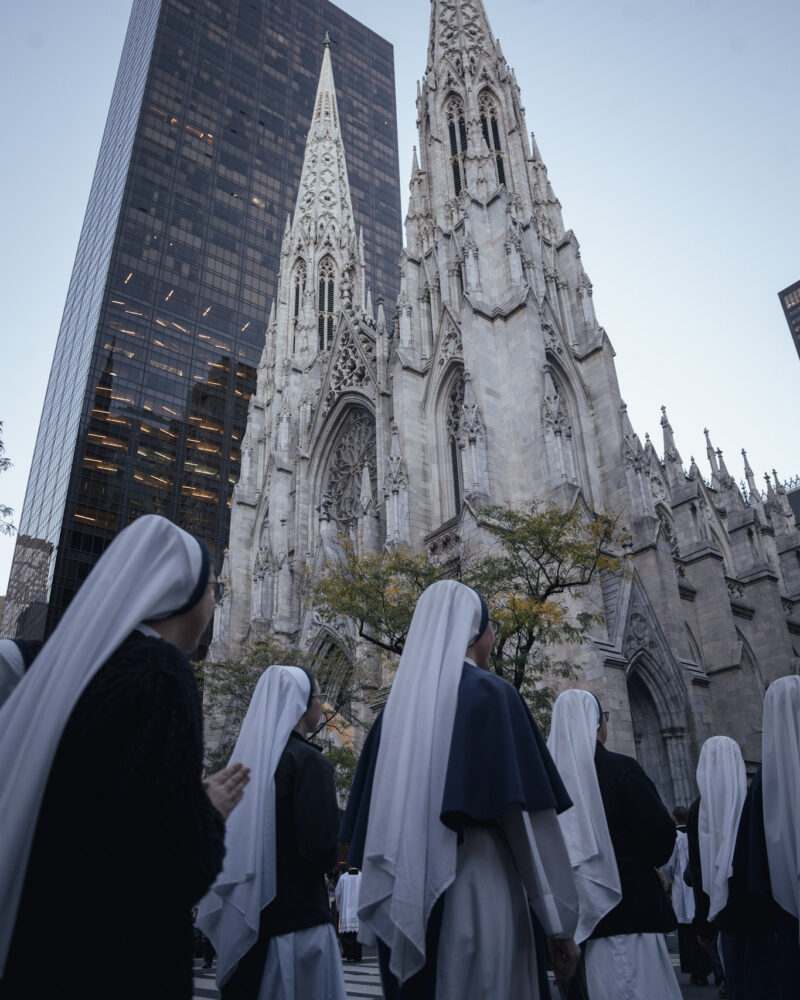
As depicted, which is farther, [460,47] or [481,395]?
[460,47]

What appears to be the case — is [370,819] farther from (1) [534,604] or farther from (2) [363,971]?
(1) [534,604]

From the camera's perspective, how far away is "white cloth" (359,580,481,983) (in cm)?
303

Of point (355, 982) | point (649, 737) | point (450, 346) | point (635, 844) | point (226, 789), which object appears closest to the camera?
point (226, 789)

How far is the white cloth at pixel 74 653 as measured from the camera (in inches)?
Result: 78.4

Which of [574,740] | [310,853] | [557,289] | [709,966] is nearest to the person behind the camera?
[310,853]

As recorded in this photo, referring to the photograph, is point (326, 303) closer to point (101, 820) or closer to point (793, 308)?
point (101, 820)

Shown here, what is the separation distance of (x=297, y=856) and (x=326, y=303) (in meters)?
39.9

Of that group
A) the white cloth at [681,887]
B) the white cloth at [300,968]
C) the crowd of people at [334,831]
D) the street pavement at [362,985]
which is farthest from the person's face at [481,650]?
the white cloth at [681,887]

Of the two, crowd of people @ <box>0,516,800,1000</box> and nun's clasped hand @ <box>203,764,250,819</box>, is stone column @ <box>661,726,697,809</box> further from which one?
nun's clasped hand @ <box>203,764,250,819</box>

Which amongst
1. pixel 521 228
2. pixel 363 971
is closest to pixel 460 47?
pixel 521 228

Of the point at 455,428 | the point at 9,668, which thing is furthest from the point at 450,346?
the point at 9,668

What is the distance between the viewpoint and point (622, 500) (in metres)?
24.1

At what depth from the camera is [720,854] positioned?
538 centimetres

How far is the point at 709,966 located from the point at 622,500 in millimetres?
16369
